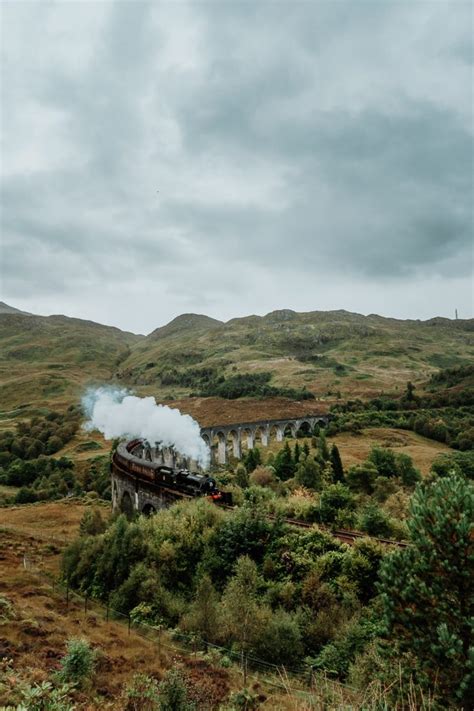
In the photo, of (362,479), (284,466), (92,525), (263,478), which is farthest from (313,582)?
(284,466)

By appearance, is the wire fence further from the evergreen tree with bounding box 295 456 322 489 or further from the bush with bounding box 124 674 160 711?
the evergreen tree with bounding box 295 456 322 489

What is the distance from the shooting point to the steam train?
33312 millimetres

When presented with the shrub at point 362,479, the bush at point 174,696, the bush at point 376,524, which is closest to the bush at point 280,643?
the bush at point 174,696

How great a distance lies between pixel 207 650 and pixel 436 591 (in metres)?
11.8

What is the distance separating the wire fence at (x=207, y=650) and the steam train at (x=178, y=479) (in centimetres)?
1039

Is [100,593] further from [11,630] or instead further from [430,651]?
[430,651]

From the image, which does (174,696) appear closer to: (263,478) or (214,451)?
(263,478)

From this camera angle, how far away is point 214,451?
91.5m

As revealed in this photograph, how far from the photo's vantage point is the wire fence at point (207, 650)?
1531 cm

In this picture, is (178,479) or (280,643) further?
(178,479)

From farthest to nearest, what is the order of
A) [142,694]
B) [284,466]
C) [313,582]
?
→ [284,466] < [313,582] < [142,694]

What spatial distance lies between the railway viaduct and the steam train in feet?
1.96

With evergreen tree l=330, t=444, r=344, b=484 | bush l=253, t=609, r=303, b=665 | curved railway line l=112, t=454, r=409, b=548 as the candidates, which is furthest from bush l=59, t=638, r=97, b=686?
evergreen tree l=330, t=444, r=344, b=484

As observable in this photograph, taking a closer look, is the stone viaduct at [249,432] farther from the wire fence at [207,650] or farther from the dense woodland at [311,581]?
the wire fence at [207,650]
